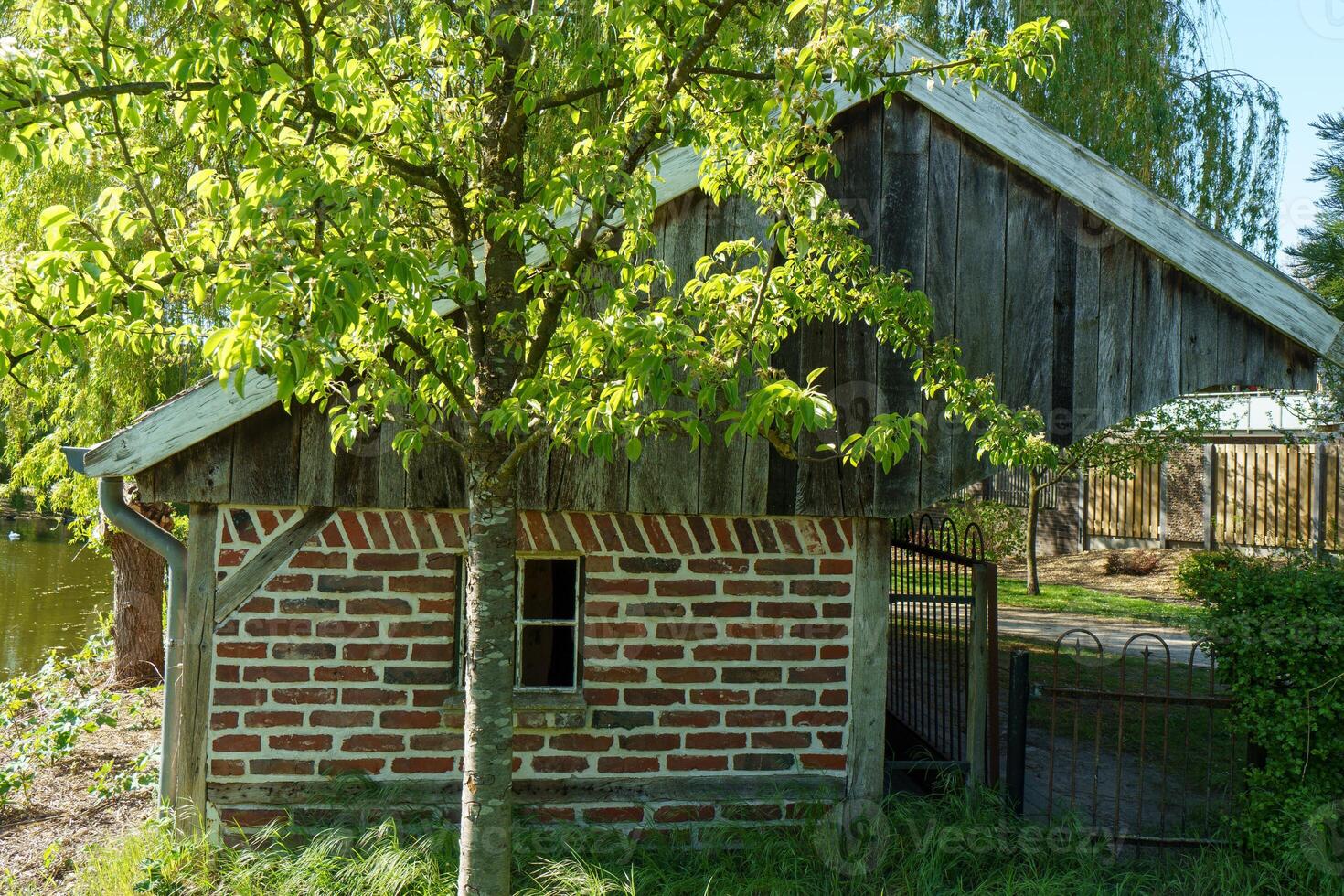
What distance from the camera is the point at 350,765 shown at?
5180 millimetres

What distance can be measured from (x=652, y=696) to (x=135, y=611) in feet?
21.3

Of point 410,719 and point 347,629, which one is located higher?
point 347,629

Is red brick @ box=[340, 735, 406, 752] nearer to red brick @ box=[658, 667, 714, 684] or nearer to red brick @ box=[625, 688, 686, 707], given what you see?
red brick @ box=[625, 688, 686, 707]

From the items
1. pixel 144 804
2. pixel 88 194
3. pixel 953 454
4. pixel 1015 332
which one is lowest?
pixel 144 804

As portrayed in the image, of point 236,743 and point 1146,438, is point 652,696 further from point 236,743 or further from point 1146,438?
point 1146,438

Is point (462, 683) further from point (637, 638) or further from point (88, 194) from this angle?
point (88, 194)

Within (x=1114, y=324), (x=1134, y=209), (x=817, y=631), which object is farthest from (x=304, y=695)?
(x=1134, y=209)

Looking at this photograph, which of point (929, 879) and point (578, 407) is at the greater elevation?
point (578, 407)

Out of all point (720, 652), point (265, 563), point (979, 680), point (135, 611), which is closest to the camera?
point (265, 563)

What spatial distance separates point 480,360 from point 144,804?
4.26m

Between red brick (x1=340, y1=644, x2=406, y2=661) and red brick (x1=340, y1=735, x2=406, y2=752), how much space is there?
1.26ft

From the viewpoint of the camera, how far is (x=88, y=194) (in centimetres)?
829

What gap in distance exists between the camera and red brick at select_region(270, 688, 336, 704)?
5145 mm

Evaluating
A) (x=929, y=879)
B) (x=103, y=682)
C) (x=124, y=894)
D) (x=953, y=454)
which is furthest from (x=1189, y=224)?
(x=103, y=682)
